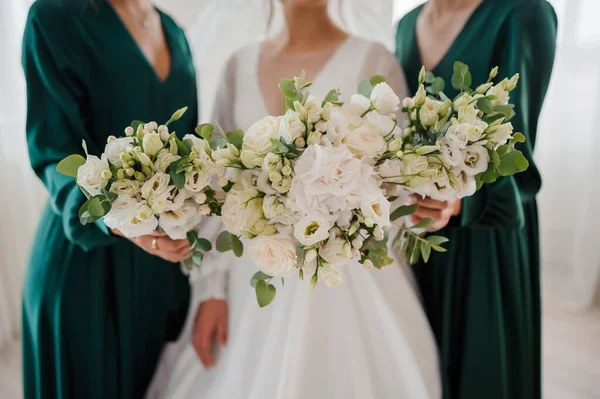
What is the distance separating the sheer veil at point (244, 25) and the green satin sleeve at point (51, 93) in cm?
23

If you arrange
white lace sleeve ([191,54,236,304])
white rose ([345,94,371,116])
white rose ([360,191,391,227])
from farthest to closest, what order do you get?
white lace sleeve ([191,54,236,304]), white rose ([345,94,371,116]), white rose ([360,191,391,227])

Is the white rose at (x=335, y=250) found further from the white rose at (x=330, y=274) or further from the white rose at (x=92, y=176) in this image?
the white rose at (x=92, y=176)

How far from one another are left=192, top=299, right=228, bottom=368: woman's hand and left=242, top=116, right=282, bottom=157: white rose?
401mm

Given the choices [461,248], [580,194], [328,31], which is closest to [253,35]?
[328,31]

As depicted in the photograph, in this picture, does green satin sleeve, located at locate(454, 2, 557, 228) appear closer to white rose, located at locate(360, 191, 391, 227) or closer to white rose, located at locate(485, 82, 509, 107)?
white rose, located at locate(485, 82, 509, 107)

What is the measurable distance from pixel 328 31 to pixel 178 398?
0.74 m

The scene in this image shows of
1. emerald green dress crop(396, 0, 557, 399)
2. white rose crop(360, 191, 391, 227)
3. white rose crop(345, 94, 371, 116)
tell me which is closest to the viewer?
white rose crop(360, 191, 391, 227)

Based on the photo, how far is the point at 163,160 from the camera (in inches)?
21.6

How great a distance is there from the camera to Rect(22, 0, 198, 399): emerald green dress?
2.45ft

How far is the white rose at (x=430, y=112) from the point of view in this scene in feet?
2.02

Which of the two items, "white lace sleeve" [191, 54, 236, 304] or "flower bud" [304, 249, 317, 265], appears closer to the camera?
"flower bud" [304, 249, 317, 265]

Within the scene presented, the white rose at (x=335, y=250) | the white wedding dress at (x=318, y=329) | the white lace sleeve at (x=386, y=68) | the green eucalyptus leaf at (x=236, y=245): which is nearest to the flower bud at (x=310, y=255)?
the white rose at (x=335, y=250)

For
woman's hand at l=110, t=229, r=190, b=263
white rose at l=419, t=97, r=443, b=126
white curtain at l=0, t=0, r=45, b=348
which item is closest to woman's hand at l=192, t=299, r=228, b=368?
woman's hand at l=110, t=229, r=190, b=263

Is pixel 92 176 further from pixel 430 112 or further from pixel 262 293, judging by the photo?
pixel 430 112
